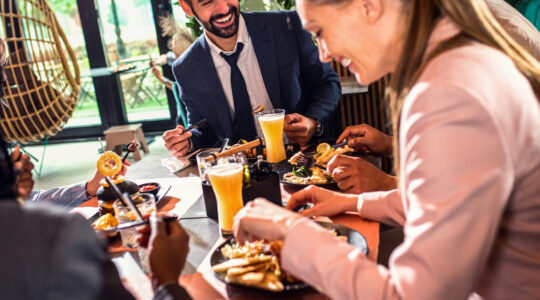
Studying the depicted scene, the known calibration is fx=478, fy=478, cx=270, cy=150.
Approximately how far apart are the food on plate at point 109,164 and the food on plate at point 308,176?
0.61 metres

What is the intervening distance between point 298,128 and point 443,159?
1.38 m

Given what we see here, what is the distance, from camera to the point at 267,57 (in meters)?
2.79

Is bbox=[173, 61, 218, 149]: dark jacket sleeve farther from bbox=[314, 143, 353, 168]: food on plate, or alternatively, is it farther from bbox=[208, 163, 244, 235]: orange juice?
bbox=[208, 163, 244, 235]: orange juice

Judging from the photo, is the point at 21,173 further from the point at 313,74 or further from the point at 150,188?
the point at 313,74

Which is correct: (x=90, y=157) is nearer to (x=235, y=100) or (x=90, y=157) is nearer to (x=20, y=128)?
(x=235, y=100)

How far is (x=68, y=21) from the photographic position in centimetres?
700

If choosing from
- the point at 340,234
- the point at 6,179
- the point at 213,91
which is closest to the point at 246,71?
the point at 213,91

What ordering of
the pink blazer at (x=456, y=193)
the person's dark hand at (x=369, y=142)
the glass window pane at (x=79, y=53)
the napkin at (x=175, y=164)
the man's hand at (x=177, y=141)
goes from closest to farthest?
the pink blazer at (x=456, y=193), the person's dark hand at (x=369, y=142), the napkin at (x=175, y=164), the man's hand at (x=177, y=141), the glass window pane at (x=79, y=53)

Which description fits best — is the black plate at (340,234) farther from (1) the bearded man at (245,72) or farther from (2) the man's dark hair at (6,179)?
(1) the bearded man at (245,72)

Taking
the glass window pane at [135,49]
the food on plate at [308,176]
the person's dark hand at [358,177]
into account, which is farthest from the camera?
the glass window pane at [135,49]

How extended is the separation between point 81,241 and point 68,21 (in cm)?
728

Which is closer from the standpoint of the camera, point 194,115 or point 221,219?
point 221,219

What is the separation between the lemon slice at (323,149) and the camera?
1970 millimetres

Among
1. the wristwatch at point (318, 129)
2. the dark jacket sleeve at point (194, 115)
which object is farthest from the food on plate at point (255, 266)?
the dark jacket sleeve at point (194, 115)
